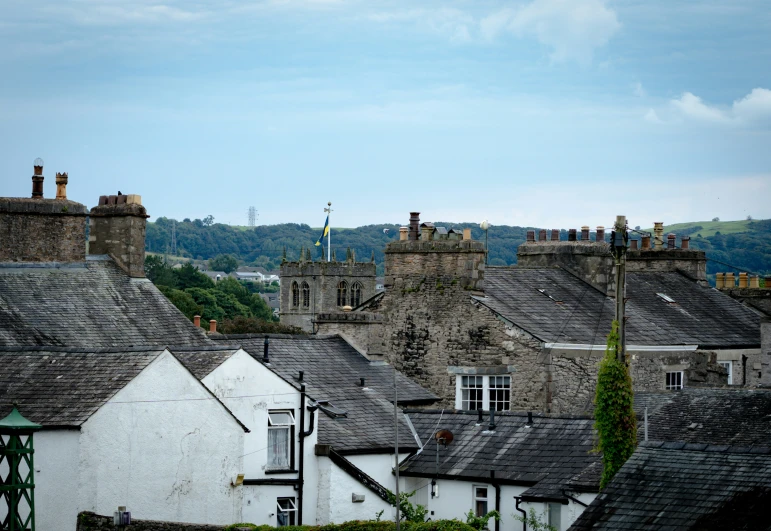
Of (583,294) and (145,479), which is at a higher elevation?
(583,294)

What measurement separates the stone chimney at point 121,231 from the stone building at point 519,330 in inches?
218

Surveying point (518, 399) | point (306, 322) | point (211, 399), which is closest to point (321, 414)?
point (211, 399)

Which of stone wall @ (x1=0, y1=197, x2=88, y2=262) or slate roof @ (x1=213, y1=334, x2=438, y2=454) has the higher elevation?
stone wall @ (x1=0, y1=197, x2=88, y2=262)

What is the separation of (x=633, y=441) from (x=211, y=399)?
8206 mm

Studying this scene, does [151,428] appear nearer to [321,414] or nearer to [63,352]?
[63,352]

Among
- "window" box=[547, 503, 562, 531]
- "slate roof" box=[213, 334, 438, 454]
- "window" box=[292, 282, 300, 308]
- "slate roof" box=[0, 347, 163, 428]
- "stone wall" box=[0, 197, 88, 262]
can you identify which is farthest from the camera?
"window" box=[292, 282, 300, 308]

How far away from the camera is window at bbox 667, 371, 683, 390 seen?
143ft

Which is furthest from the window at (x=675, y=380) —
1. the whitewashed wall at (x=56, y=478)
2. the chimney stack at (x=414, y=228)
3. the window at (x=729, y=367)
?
the whitewashed wall at (x=56, y=478)

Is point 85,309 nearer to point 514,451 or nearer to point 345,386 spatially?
point 345,386

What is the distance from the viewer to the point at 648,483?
23.0m

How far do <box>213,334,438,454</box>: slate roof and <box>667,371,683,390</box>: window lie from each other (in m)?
8.96

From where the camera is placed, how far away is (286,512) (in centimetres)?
3056

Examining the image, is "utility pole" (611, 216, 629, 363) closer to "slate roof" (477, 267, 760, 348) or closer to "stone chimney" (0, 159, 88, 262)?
"slate roof" (477, 267, 760, 348)

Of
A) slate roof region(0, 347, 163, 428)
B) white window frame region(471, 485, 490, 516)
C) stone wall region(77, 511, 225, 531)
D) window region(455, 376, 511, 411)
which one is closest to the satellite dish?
white window frame region(471, 485, 490, 516)
